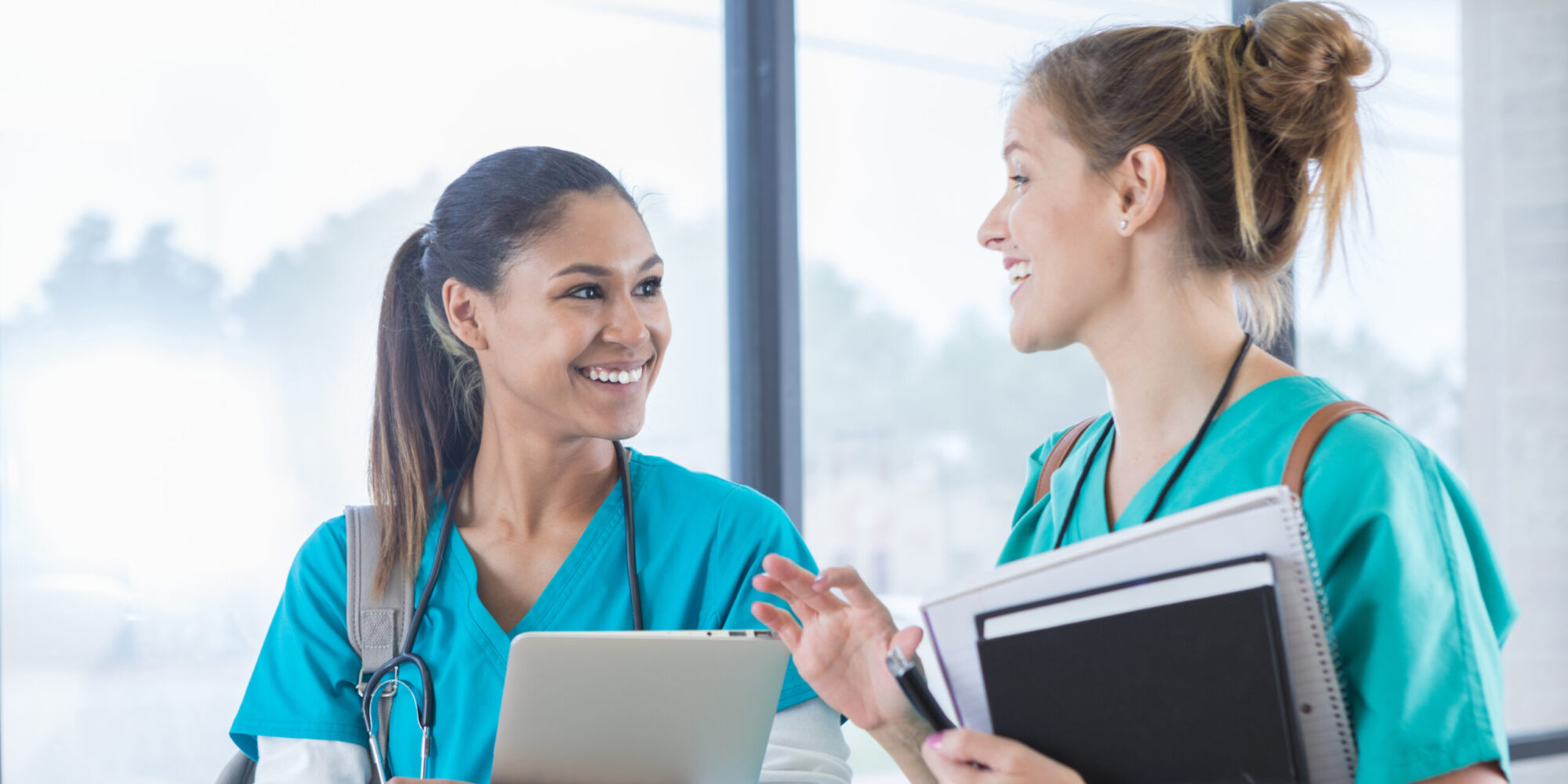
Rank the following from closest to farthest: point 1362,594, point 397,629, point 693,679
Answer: point 1362,594 < point 693,679 < point 397,629

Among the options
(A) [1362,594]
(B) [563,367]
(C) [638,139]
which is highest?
Answer: (C) [638,139]

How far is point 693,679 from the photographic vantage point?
113cm

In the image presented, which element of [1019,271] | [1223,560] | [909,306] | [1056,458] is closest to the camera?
[1223,560]

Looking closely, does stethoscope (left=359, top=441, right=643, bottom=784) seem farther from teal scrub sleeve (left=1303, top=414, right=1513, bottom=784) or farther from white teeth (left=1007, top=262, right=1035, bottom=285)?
teal scrub sleeve (left=1303, top=414, right=1513, bottom=784)

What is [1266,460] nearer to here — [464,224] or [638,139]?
[464,224]

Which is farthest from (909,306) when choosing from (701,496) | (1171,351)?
(1171,351)

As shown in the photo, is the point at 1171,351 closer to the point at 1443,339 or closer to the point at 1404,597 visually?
the point at 1404,597

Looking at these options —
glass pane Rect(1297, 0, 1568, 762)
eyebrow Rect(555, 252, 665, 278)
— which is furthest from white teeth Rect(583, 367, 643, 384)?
glass pane Rect(1297, 0, 1568, 762)

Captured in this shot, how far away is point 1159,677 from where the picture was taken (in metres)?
0.81

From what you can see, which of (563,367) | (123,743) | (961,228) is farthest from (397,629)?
(961,228)

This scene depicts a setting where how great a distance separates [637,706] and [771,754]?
289 mm

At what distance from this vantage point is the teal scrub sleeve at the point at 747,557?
1422 millimetres

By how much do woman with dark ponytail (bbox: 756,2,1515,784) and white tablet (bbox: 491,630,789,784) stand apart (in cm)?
8

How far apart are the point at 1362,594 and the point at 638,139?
5.26 feet
